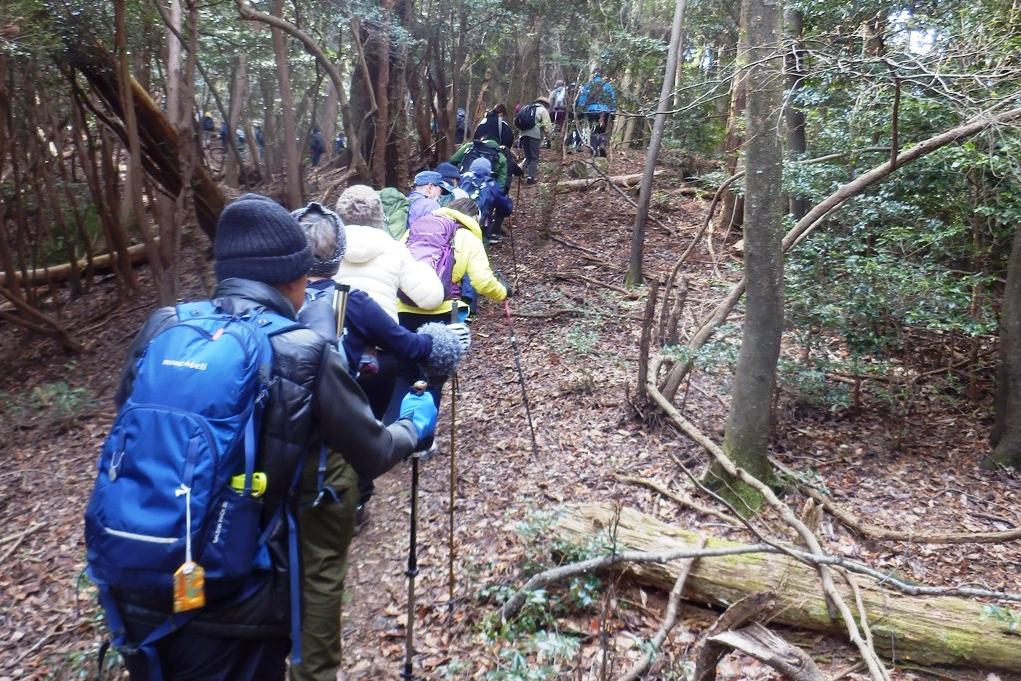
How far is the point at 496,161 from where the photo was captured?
1127 centimetres

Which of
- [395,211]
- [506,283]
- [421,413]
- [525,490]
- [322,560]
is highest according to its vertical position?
[395,211]

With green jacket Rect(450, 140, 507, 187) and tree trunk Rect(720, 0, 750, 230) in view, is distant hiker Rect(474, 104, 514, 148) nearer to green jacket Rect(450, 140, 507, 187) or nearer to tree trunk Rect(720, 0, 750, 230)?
green jacket Rect(450, 140, 507, 187)

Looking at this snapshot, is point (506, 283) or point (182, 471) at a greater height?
point (182, 471)

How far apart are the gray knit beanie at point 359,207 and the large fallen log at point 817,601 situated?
2402mm

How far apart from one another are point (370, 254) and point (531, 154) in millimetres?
10855

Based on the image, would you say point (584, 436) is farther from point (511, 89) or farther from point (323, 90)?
point (323, 90)

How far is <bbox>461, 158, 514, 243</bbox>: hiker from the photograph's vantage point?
9.70 metres

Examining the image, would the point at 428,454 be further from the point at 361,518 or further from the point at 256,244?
the point at 256,244

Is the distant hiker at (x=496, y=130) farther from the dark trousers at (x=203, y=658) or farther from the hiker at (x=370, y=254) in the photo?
the dark trousers at (x=203, y=658)

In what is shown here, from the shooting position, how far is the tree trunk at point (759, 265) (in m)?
4.73

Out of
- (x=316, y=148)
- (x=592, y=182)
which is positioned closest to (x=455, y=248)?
(x=592, y=182)

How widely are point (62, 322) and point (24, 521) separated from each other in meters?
4.99

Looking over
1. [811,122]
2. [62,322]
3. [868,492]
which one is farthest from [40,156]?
[868,492]

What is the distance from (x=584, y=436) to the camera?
6.61m
